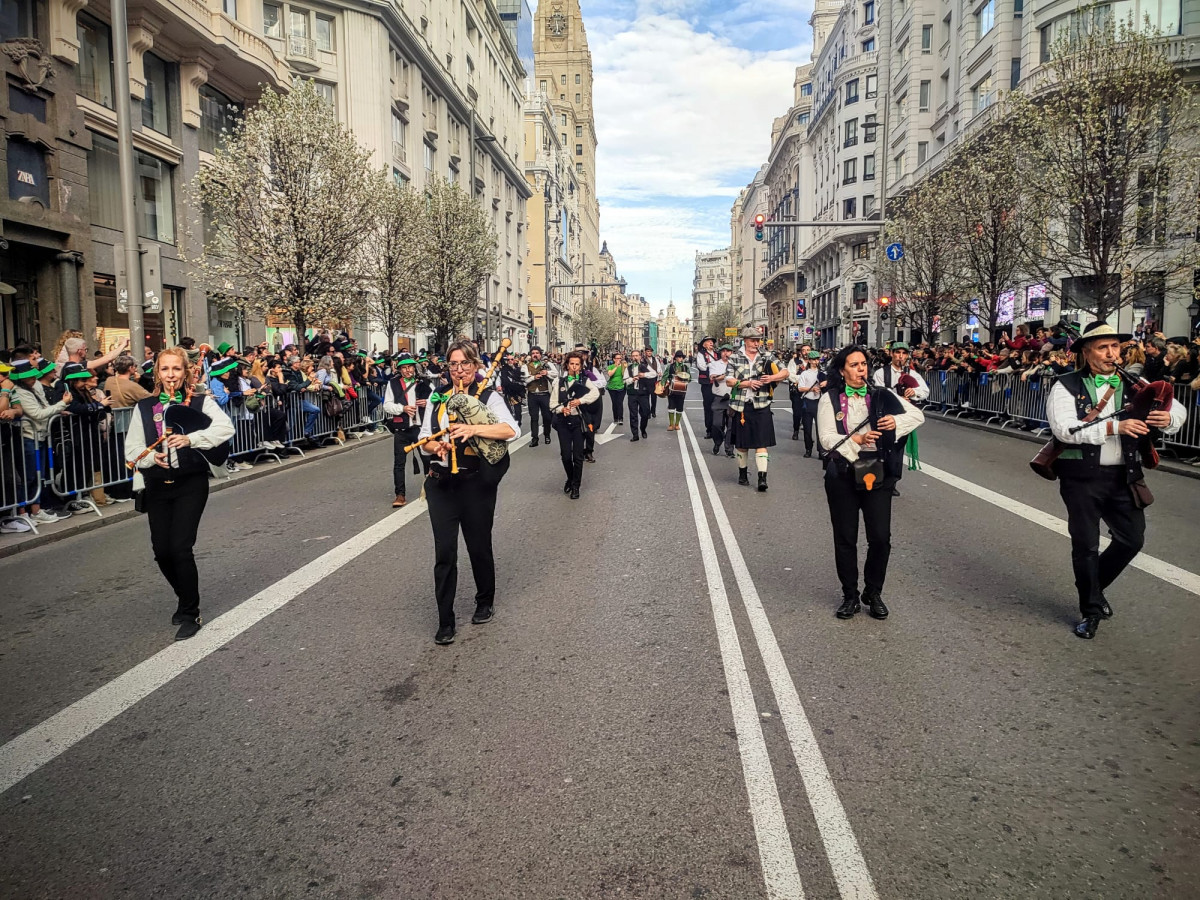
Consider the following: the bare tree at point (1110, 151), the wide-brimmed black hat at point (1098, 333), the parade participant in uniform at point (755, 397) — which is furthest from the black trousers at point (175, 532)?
the bare tree at point (1110, 151)

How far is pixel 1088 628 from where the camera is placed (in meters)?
5.12

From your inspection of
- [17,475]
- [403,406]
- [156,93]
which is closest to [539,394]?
[403,406]

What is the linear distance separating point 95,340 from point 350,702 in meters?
19.5

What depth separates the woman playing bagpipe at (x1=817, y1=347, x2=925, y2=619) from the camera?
18.0 ft

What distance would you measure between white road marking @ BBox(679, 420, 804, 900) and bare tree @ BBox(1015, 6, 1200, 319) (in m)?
16.2

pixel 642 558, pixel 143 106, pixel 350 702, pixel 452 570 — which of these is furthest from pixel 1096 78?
pixel 143 106

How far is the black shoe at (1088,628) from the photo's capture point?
16.7ft

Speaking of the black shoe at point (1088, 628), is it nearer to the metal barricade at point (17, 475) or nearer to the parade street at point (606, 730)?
the parade street at point (606, 730)

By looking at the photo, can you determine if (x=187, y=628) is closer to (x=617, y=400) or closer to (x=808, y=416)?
(x=808, y=416)

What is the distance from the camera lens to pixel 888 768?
352cm

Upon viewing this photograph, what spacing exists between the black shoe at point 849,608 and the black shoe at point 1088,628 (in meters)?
1.27

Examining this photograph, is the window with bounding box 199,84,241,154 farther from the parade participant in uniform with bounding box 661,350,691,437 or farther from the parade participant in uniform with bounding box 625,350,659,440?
the parade participant in uniform with bounding box 661,350,691,437

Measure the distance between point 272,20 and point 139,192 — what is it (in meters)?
16.4

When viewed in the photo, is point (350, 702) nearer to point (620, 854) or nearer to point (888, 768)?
point (620, 854)
